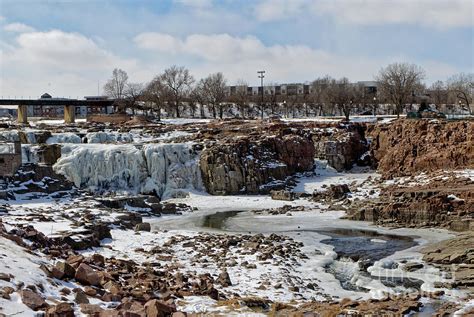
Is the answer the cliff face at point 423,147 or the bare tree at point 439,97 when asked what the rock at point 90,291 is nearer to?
the cliff face at point 423,147

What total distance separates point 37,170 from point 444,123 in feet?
105

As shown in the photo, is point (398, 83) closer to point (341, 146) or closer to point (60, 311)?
point (341, 146)

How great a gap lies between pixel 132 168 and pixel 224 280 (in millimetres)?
26868

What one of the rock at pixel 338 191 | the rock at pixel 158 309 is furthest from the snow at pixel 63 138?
the rock at pixel 158 309

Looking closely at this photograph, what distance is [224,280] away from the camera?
16.0m

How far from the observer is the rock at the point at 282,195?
3838cm

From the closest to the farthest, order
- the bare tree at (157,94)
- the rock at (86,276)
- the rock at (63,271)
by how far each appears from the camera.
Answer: the rock at (63,271), the rock at (86,276), the bare tree at (157,94)

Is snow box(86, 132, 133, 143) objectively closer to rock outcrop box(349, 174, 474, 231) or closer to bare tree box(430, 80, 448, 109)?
rock outcrop box(349, 174, 474, 231)

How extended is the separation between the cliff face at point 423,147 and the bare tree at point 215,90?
3670cm

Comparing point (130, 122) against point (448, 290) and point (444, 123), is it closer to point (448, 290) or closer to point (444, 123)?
point (444, 123)

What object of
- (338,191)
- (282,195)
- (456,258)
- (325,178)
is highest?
(456,258)

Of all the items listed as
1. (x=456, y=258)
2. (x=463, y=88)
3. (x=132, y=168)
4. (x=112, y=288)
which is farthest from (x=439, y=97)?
(x=112, y=288)

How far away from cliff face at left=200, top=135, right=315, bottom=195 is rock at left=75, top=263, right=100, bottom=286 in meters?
28.8

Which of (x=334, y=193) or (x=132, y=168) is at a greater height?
(x=132, y=168)
